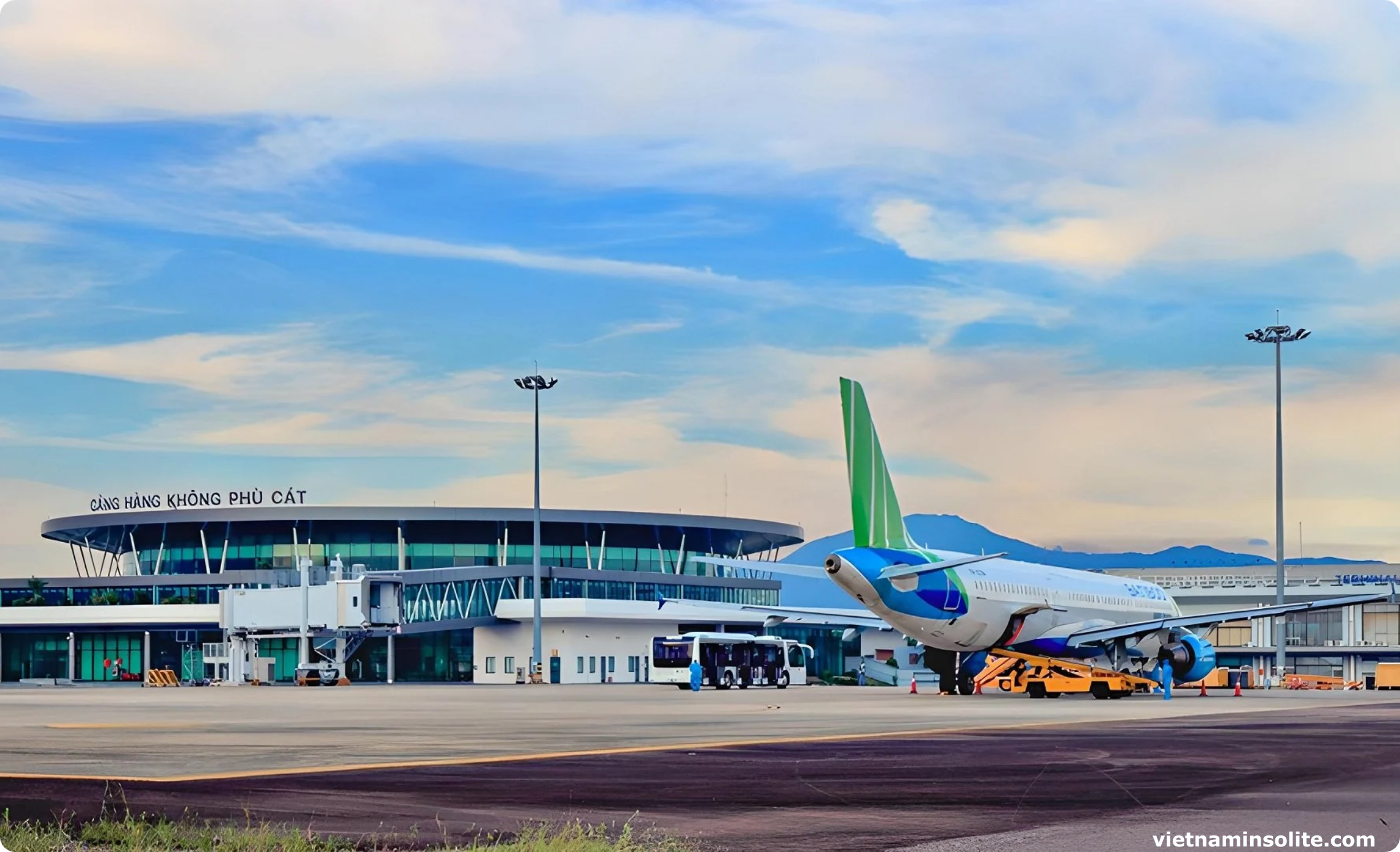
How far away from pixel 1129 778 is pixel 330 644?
80791 mm

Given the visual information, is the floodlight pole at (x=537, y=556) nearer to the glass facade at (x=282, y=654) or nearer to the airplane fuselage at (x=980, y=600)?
the glass facade at (x=282, y=654)

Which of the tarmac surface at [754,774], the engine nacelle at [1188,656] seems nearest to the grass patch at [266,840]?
the tarmac surface at [754,774]

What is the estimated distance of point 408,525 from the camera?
116 meters

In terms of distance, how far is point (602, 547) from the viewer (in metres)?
122

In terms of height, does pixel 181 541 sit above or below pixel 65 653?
above

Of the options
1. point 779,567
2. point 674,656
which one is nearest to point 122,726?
point 779,567

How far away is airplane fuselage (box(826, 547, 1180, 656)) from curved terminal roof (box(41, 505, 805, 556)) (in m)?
61.0

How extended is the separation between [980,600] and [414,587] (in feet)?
184

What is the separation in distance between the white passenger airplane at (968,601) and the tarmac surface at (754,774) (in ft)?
43.2

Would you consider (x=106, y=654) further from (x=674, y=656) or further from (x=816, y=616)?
(x=816, y=616)

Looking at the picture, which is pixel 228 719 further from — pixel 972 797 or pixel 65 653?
pixel 65 653

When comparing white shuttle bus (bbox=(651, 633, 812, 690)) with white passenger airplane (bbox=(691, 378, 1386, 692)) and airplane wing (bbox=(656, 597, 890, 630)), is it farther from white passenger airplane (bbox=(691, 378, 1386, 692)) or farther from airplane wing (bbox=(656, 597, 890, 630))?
white passenger airplane (bbox=(691, 378, 1386, 692))

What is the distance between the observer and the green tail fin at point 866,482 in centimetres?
5259

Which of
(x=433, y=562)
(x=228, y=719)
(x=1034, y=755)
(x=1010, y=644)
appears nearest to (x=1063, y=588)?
(x=1010, y=644)
